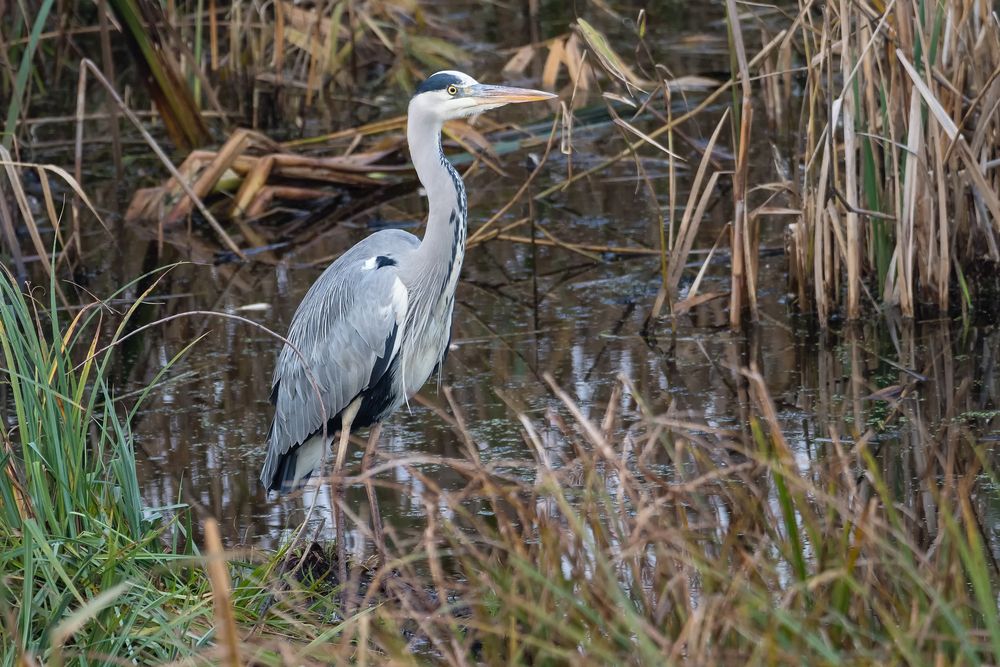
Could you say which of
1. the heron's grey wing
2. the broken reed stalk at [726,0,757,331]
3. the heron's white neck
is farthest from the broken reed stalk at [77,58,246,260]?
the broken reed stalk at [726,0,757,331]

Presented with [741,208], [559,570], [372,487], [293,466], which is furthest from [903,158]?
[559,570]

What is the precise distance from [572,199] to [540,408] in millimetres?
2843

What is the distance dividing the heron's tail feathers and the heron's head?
1202 mm

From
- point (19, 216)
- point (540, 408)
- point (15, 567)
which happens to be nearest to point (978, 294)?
point (540, 408)

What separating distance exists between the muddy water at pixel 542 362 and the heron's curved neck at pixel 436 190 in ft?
2.17

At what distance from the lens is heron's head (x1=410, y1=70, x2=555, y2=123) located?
438 cm

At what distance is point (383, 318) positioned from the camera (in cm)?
439

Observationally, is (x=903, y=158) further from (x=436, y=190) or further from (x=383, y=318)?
(x=383, y=318)

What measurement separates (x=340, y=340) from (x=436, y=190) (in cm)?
62

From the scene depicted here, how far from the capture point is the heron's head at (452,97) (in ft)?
14.4

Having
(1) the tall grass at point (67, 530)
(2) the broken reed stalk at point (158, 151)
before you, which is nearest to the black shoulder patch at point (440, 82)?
(1) the tall grass at point (67, 530)

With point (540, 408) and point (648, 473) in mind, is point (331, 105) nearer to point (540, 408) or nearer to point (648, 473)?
point (540, 408)

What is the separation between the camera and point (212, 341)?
6168 millimetres

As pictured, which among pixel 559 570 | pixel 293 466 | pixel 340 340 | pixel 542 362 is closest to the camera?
pixel 559 570
